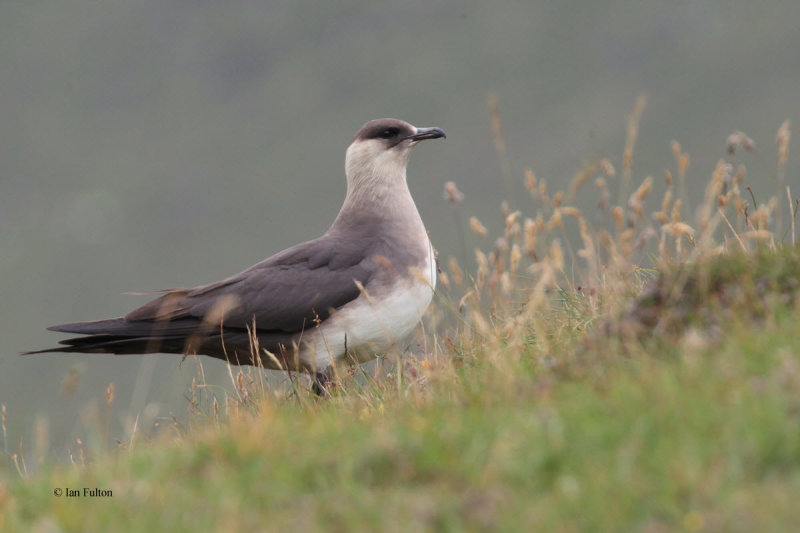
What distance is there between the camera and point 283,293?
828 cm

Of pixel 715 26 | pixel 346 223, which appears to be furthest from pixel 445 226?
pixel 346 223

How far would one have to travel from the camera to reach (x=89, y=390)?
8662 cm

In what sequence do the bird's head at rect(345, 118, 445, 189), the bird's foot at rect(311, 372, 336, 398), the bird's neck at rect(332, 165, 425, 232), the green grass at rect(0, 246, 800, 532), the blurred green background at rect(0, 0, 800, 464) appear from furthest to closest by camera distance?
the blurred green background at rect(0, 0, 800, 464) → the bird's head at rect(345, 118, 445, 189) → the bird's neck at rect(332, 165, 425, 232) → the bird's foot at rect(311, 372, 336, 398) → the green grass at rect(0, 246, 800, 532)

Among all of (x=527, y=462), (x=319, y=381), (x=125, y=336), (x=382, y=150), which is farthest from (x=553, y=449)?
(x=382, y=150)

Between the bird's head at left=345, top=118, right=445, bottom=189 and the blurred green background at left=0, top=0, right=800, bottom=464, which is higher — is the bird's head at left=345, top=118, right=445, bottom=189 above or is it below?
above

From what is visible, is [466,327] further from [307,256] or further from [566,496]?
[566,496]

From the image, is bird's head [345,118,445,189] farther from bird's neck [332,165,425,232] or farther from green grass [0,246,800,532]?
green grass [0,246,800,532]

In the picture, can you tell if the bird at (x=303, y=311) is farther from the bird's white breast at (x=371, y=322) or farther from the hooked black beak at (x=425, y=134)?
the hooked black beak at (x=425, y=134)

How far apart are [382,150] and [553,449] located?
5.83 meters

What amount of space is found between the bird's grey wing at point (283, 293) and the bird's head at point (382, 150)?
1.03 metres

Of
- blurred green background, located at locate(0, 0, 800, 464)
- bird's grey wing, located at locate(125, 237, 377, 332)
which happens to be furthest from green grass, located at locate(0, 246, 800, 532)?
blurred green background, located at locate(0, 0, 800, 464)

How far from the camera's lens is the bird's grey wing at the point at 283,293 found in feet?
26.8

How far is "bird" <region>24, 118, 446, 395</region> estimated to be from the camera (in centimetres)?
805

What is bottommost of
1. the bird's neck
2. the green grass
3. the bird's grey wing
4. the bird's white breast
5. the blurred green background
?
the blurred green background
